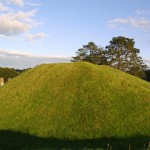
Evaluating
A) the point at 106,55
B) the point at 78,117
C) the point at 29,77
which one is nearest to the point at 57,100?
the point at 78,117

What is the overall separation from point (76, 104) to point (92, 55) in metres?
45.0

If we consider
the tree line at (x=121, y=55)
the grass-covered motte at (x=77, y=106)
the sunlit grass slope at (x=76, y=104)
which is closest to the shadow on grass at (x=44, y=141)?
the grass-covered motte at (x=77, y=106)

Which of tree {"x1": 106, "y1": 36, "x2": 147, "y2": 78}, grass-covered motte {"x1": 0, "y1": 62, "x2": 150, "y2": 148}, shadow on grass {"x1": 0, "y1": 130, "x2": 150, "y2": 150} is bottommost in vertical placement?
shadow on grass {"x1": 0, "y1": 130, "x2": 150, "y2": 150}

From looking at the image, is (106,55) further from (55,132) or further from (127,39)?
(55,132)

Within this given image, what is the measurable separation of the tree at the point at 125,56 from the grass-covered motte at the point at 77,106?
36474 mm

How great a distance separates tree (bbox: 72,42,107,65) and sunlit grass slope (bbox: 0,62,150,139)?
36.4m

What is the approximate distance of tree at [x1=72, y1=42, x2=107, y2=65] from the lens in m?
73.2

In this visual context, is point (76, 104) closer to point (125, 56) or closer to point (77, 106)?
point (77, 106)

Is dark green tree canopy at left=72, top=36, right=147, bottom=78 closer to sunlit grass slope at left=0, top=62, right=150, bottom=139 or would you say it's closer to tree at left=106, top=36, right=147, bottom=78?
tree at left=106, top=36, right=147, bottom=78

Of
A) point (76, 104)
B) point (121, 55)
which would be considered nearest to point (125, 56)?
point (121, 55)

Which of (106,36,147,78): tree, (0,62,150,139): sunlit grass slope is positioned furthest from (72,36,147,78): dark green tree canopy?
(0,62,150,139): sunlit grass slope

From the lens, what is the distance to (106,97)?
30875 mm

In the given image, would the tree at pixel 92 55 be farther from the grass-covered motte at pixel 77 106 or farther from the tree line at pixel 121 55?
the grass-covered motte at pixel 77 106

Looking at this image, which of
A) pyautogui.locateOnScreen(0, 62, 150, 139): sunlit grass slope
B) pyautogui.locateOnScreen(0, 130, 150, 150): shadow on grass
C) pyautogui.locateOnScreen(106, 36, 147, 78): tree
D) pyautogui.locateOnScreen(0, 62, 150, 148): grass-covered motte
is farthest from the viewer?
pyautogui.locateOnScreen(106, 36, 147, 78): tree
